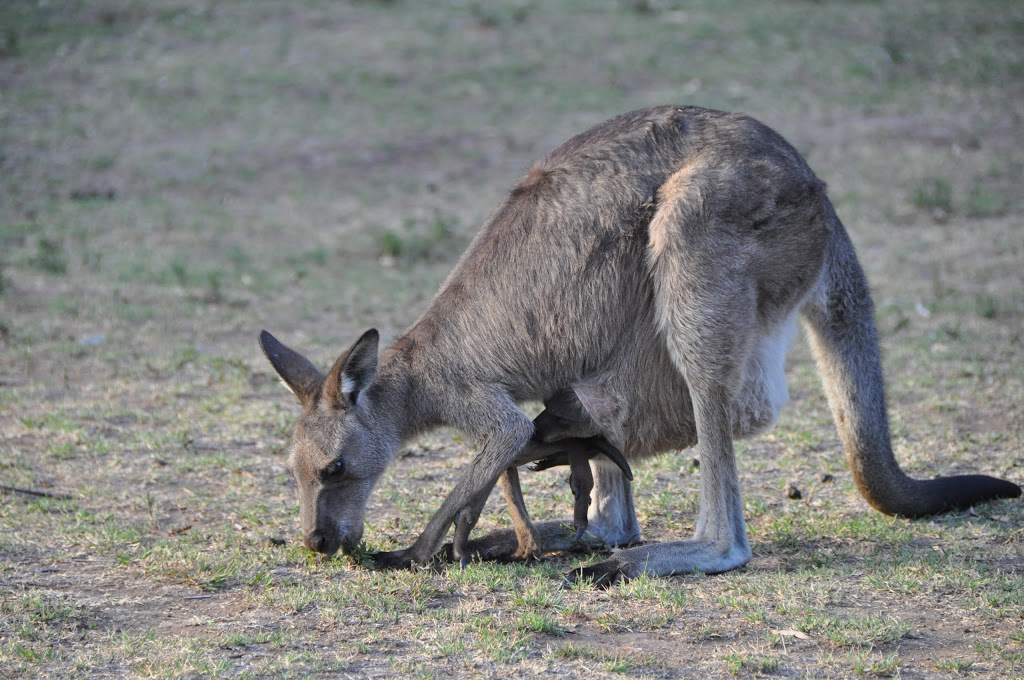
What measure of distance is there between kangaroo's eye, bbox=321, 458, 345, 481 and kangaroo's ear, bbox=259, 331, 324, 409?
0.26m

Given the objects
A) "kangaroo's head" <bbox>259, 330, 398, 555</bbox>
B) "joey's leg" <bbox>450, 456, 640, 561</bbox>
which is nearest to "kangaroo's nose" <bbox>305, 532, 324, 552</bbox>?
"kangaroo's head" <bbox>259, 330, 398, 555</bbox>

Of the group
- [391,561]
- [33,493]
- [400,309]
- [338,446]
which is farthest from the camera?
[400,309]

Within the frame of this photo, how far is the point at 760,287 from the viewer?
4.56 m

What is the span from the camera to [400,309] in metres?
8.62

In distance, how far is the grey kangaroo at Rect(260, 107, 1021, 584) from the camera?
4477 mm

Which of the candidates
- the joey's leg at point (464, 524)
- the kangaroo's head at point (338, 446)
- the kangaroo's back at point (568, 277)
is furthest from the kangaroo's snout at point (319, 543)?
the kangaroo's back at point (568, 277)

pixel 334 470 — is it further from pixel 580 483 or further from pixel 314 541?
pixel 580 483

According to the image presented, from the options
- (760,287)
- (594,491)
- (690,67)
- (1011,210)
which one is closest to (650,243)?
(760,287)

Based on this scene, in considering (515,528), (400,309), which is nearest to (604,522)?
(515,528)

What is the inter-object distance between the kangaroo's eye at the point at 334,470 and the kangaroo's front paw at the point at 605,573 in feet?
3.08

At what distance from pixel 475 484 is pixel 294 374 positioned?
0.86m

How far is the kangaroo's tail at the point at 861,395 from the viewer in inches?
189

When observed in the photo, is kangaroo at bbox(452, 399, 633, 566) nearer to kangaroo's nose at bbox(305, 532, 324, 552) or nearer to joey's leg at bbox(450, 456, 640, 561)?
joey's leg at bbox(450, 456, 640, 561)

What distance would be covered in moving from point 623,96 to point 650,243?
9.06 metres
